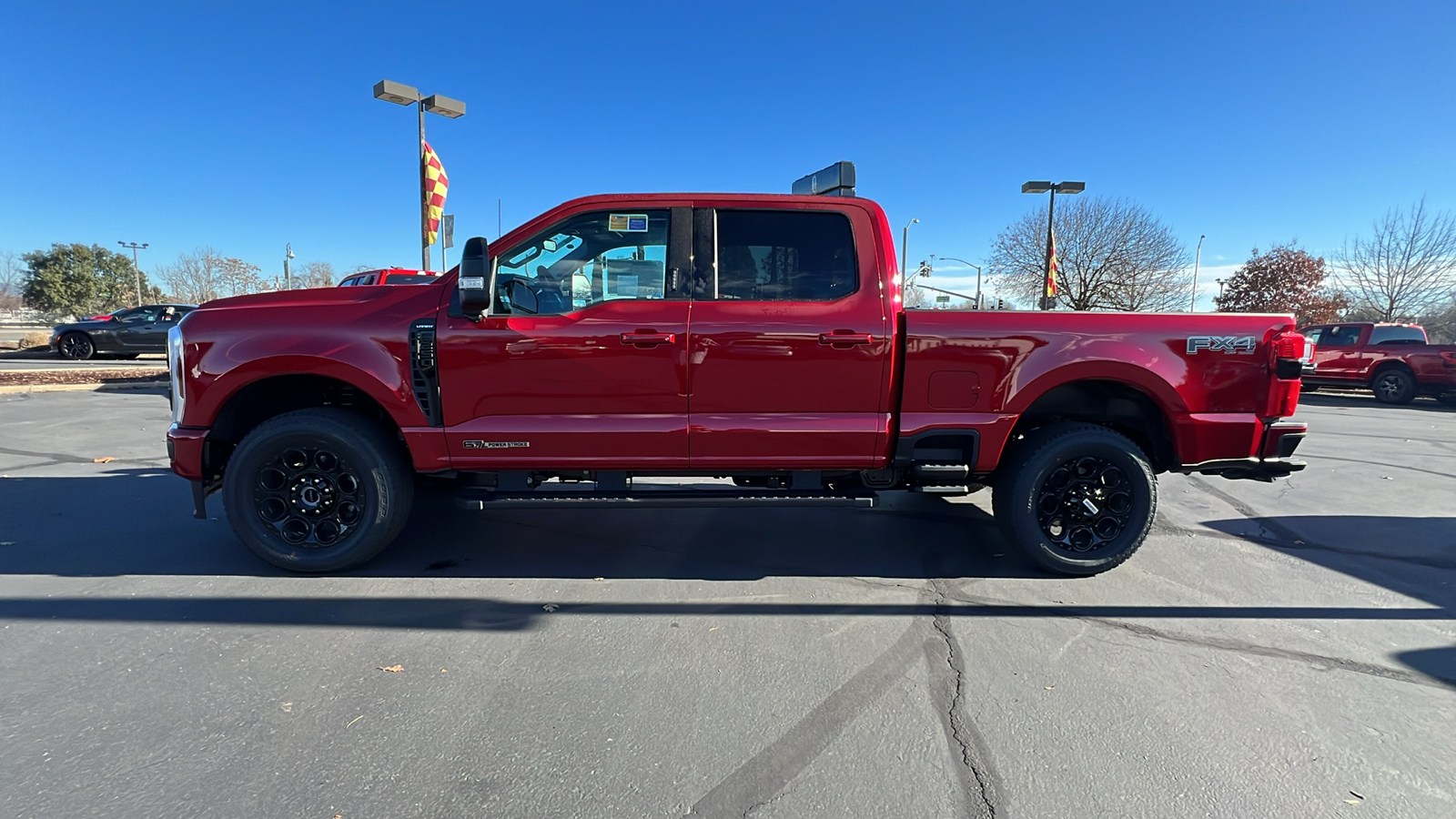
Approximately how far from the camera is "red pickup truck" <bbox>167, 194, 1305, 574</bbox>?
3773 millimetres

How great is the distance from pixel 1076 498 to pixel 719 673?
2.36m

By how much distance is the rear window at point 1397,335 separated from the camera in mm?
14977

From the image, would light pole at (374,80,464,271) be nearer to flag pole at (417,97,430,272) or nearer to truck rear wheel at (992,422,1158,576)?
flag pole at (417,97,430,272)

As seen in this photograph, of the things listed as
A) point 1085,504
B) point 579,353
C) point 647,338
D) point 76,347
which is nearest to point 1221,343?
point 1085,504

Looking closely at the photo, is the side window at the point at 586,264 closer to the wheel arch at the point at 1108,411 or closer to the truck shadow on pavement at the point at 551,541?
the truck shadow on pavement at the point at 551,541

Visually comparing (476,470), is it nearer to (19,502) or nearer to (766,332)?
(766,332)

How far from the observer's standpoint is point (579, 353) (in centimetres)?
377

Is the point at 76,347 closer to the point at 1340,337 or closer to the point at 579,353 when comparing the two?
the point at 579,353

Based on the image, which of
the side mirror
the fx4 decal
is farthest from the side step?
the fx4 decal

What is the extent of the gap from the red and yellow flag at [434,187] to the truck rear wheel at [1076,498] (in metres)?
12.2

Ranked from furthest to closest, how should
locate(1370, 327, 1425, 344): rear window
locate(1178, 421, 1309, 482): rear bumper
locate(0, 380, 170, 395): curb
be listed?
1. locate(1370, 327, 1425, 344): rear window
2. locate(0, 380, 170, 395): curb
3. locate(1178, 421, 1309, 482): rear bumper

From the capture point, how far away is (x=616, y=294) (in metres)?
3.89

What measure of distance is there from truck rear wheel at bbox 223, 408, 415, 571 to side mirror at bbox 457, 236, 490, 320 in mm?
987

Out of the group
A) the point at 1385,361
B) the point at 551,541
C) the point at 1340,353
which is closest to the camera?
the point at 551,541
